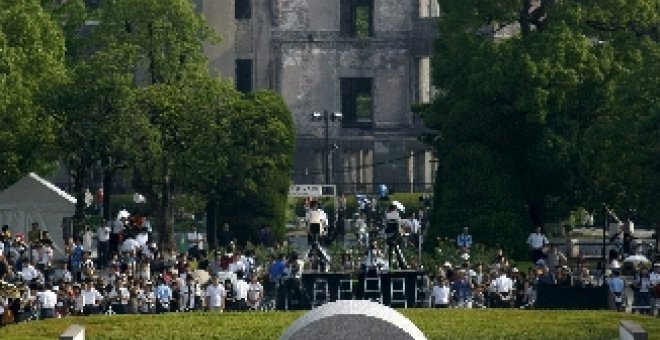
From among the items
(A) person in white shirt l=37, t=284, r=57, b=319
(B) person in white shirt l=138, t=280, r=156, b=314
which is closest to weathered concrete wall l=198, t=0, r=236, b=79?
(B) person in white shirt l=138, t=280, r=156, b=314

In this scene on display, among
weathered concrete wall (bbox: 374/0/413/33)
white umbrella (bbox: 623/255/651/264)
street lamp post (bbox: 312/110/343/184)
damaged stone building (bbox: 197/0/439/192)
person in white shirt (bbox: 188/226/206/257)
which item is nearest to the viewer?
white umbrella (bbox: 623/255/651/264)

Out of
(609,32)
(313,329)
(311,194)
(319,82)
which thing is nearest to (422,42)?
(319,82)

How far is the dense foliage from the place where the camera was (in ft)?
249

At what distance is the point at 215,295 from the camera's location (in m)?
59.7

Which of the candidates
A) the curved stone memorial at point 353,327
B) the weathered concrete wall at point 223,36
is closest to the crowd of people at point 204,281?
the curved stone memorial at point 353,327

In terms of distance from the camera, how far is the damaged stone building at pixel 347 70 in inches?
4277

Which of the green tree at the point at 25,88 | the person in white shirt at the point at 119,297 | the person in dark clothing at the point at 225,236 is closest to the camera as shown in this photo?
the person in white shirt at the point at 119,297

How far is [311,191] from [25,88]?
1690 cm

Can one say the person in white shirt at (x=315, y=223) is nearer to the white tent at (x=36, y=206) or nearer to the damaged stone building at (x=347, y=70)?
the white tent at (x=36, y=206)

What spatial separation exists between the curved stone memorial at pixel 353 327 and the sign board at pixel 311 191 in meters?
52.0

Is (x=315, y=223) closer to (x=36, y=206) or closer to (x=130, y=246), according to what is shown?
(x=130, y=246)

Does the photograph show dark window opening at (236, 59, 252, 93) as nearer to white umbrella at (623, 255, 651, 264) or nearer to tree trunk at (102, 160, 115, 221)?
tree trunk at (102, 160, 115, 221)

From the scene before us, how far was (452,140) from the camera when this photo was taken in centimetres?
7844

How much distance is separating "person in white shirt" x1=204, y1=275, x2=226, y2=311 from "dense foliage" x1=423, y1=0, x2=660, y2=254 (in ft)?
55.2
